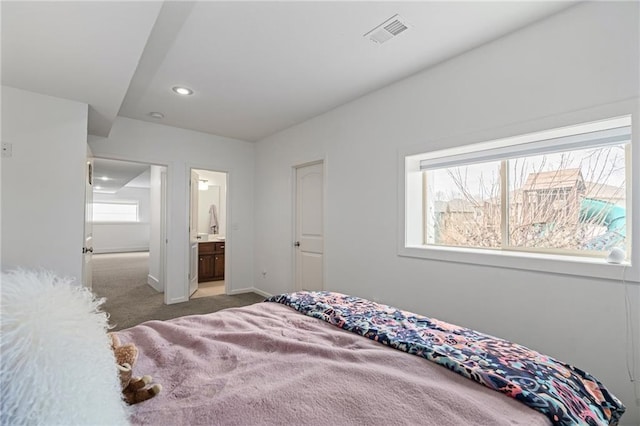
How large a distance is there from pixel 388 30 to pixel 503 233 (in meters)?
1.81

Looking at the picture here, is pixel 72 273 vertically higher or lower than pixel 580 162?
lower

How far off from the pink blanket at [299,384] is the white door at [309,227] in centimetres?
250

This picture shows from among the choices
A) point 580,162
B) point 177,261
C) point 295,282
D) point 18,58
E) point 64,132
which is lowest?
point 295,282

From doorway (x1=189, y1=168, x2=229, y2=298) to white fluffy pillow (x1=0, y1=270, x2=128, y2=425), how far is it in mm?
4236

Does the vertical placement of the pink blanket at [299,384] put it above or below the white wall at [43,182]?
below

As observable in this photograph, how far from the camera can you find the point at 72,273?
2.74m

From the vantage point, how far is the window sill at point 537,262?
1.75m

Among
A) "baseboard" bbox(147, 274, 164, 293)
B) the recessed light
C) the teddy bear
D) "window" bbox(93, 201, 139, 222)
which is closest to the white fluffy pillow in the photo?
the teddy bear

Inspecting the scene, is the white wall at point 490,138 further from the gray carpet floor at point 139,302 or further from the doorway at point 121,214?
the doorway at point 121,214

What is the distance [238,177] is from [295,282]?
2.03 m

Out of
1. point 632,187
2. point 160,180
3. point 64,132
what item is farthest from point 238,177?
point 632,187

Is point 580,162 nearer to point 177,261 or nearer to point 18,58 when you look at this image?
point 18,58

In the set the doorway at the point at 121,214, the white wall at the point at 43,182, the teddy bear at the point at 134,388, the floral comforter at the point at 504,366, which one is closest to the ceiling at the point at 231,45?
the white wall at the point at 43,182

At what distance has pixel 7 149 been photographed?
245cm
